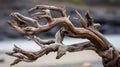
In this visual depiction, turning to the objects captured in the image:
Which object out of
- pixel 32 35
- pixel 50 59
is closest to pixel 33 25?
pixel 32 35

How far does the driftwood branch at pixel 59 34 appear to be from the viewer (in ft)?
1.67

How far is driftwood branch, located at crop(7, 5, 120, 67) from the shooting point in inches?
20.0

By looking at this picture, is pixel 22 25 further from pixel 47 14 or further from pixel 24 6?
pixel 24 6

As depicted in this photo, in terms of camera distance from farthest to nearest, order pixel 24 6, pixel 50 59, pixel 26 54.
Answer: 1. pixel 24 6
2. pixel 50 59
3. pixel 26 54

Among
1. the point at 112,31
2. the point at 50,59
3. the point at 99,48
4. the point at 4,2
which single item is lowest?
the point at 112,31

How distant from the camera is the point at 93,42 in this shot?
55 centimetres

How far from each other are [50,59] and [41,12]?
139cm

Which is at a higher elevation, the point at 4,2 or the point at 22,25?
the point at 22,25

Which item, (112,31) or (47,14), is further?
(112,31)

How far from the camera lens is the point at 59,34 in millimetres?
552

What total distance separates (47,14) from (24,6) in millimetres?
2980

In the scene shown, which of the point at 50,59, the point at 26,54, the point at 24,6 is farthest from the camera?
the point at 24,6

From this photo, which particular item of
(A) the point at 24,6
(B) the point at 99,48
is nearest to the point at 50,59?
(B) the point at 99,48

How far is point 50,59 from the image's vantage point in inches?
75.5
